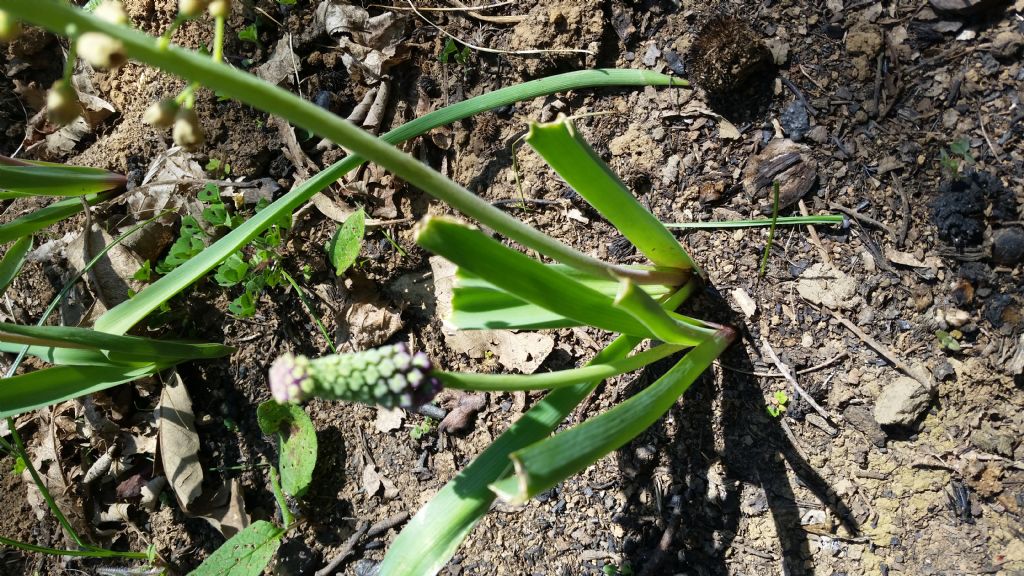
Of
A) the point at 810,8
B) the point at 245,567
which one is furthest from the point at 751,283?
the point at 245,567

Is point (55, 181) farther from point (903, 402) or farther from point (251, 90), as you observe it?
point (903, 402)

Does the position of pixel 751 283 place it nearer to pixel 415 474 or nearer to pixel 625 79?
pixel 625 79

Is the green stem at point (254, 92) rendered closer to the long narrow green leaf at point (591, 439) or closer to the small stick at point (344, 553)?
the long narrow green leaf at point (591, 439)

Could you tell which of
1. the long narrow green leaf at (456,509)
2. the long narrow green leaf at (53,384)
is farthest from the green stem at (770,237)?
the long narrow green leaf at (53,384)

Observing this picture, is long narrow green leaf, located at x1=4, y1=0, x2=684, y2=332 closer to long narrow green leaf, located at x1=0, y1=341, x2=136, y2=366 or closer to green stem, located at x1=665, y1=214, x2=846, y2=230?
green stem, located at x1=665, y1=214, x2=846, y2=230

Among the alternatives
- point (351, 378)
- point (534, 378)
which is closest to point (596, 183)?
point (534, 378)

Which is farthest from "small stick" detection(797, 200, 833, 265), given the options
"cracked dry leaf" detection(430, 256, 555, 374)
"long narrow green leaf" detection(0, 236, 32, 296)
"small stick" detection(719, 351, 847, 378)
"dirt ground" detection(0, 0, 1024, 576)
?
"long narrow green leaf" detection(0, 236, 32, 296)

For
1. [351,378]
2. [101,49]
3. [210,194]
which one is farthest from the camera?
[210,194]
